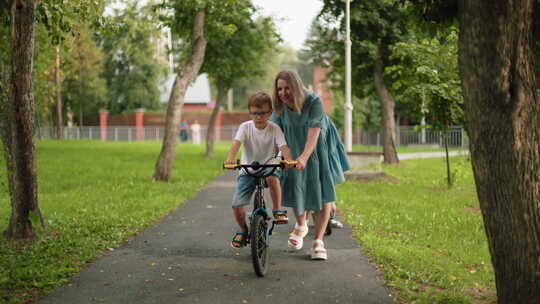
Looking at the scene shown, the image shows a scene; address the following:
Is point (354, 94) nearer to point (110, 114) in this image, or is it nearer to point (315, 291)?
point (315, 291)

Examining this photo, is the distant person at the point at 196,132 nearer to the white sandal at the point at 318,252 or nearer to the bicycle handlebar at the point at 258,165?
the white sandal at the point at 318,252

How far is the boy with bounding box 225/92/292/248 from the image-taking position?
5.28m

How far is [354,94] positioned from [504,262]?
71.6ft

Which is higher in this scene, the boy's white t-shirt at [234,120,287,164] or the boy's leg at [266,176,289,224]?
the boy's white t-shirt at [234,120,287,164]

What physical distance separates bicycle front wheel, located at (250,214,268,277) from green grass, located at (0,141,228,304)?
166 centimetres

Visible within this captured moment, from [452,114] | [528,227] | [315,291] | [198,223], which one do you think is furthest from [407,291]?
[452,114]

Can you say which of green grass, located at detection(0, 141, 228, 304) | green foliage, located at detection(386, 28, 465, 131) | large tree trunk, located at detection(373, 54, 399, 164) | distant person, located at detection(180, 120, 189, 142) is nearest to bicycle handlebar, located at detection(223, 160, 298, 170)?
green grass, located at detection(0, 141, 228, 304)

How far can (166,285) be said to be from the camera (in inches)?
192

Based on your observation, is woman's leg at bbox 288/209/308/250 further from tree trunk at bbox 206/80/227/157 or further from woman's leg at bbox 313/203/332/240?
tree trunk at bbox 206/80/227/157

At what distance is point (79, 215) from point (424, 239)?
5.12m

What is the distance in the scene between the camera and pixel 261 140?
5.39 m

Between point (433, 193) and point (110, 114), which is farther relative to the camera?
point (110, 114)

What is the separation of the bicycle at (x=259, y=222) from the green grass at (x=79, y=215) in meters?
1.67

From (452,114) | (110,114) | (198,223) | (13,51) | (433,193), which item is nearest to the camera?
(13,51)
